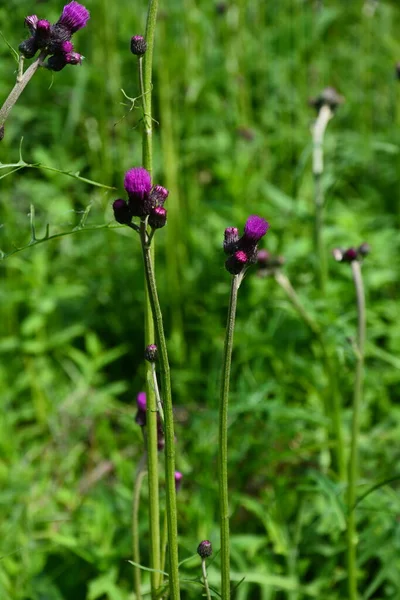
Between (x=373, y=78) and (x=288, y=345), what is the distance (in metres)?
2.32

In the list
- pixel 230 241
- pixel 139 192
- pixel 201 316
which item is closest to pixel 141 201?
pixel 139 192

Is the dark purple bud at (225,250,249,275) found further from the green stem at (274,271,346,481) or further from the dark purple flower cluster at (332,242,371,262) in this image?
the green stem at (274,271,346,481)

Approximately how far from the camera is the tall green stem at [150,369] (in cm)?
108

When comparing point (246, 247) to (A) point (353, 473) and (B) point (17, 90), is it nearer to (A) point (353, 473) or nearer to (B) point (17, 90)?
(B) point (17, 90)

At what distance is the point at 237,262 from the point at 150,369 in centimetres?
23

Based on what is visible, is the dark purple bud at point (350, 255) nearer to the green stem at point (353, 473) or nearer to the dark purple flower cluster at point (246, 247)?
the green stem at point (353, 473)

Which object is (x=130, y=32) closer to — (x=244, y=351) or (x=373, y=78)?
(x=373, y=78)

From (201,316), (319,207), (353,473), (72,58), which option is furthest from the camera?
(201,316)

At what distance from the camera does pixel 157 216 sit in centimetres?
99

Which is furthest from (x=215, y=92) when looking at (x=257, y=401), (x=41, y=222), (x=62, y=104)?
(x=257, y=401)

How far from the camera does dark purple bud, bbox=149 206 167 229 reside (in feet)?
3.24

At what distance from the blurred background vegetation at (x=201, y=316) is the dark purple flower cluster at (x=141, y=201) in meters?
0.75

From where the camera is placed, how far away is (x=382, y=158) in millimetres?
3848

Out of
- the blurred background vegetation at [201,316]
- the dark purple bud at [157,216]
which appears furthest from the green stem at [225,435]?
the blurred background vegetation at [201,316]
